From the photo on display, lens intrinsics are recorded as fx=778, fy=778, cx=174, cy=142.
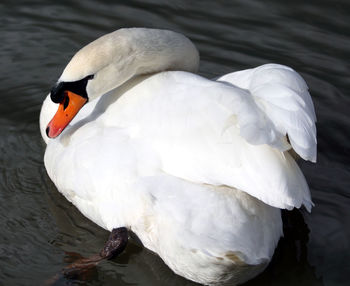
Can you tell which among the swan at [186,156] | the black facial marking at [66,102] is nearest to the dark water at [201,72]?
the swan at [186,156]

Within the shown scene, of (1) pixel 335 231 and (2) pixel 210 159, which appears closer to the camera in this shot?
(2) pixel 210 159

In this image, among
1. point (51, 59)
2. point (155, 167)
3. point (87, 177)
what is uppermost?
point (155, 167)

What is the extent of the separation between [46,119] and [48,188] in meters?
0.46

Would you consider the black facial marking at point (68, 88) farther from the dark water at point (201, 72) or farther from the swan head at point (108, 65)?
the dark water at point (201, 72)

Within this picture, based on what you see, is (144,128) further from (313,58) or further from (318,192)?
(313,58)

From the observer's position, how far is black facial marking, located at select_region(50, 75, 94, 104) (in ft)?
14.9

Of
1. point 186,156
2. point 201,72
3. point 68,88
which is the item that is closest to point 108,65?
point 68,88

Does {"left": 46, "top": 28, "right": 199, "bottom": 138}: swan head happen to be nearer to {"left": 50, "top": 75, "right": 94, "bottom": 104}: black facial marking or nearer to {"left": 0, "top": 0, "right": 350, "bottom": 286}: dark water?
{"left": 50, "top": 75, "right": 94, "bottom": 104}: black facial marking

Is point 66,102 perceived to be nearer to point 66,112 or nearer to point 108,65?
point 66,112

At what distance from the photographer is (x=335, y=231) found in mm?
4801

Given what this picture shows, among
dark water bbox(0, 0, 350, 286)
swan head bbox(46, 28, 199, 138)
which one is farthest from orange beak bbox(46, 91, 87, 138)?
dark water bbox(0, 0, 350, 286)

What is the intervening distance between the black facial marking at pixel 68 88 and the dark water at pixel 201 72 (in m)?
0.79

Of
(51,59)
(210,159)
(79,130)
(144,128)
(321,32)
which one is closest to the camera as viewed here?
(210,159)

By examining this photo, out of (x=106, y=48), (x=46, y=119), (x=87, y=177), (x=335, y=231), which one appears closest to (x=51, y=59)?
(x=46, y=119)
